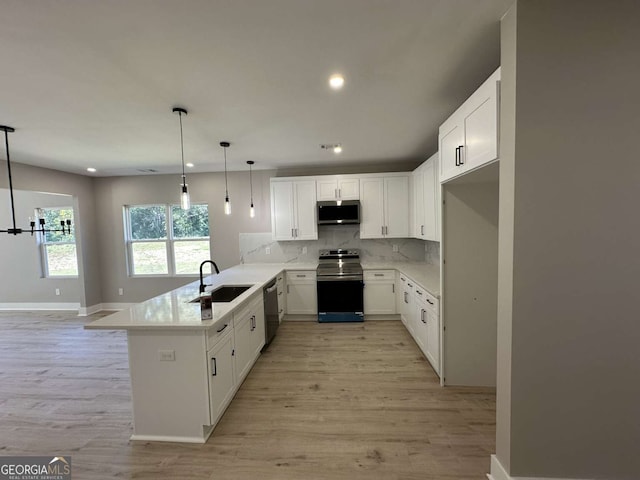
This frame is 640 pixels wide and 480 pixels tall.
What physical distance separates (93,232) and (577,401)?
7020mm

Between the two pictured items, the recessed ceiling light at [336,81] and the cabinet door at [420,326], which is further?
the cabinet door at [420,326]

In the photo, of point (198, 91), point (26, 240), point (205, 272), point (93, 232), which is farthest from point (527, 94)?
point (26, 240)

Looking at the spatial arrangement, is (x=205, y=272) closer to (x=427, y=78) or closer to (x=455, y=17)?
(x=427, y=78)

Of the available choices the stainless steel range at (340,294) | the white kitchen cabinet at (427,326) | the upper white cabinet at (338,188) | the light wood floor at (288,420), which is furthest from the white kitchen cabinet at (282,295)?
the white kitchen cabinet at (427,326)

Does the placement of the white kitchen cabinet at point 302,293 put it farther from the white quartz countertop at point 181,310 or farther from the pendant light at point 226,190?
the pendant light at point 226,190

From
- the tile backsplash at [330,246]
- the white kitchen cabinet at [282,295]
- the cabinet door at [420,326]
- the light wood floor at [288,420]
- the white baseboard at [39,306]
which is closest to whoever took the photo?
the light wood floor at [288,420]

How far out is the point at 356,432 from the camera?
1982 millimetres

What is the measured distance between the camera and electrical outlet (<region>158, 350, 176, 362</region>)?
1.91m

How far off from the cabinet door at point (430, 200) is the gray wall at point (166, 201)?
108 inches

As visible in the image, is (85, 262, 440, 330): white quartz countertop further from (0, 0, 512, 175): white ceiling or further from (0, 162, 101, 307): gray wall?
(0, 162, 101, 307): gray wall

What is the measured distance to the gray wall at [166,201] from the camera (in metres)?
5.00

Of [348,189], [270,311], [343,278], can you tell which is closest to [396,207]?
[348,189]

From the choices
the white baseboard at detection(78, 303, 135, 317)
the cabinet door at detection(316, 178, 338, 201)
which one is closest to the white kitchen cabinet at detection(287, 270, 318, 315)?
the cabinet door at detection(316, 178, 338, 201)

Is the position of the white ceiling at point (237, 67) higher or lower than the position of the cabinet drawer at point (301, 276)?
higher
